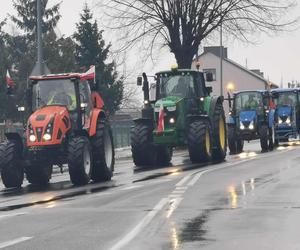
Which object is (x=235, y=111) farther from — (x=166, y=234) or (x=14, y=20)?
(x=14, y=20)

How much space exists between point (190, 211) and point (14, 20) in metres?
55.9

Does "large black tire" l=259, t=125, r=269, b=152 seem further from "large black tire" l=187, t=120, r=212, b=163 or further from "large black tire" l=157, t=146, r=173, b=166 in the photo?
"large black tire" l=187, t=120, r=212, b=163

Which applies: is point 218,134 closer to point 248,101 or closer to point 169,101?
point 169,101

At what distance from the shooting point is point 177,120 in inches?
959

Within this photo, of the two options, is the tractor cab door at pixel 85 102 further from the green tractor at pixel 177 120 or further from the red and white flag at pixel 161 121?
the green tractor at pixel 177 120

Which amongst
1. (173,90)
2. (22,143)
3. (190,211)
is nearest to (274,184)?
(190,211)

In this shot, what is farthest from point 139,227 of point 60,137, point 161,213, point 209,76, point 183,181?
point 209,76

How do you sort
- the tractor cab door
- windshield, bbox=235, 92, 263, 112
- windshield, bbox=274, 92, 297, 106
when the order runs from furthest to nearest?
windshield, bbox=274, 92, 297, 106, windshield, bbox=235, 92, 263, 112, the tractor cab door

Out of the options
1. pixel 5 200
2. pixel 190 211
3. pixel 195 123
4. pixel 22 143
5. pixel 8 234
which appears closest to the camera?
pixel 8 234

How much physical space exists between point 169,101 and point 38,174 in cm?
602

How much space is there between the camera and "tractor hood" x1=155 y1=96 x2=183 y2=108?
79.7 feet

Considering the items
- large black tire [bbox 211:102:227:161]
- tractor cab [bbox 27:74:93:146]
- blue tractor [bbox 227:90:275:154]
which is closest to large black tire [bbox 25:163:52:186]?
tractor cab [bbox 27:74:93:146]

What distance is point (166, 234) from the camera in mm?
10344

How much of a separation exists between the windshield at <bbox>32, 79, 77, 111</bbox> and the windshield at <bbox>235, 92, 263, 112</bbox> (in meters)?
15.6
